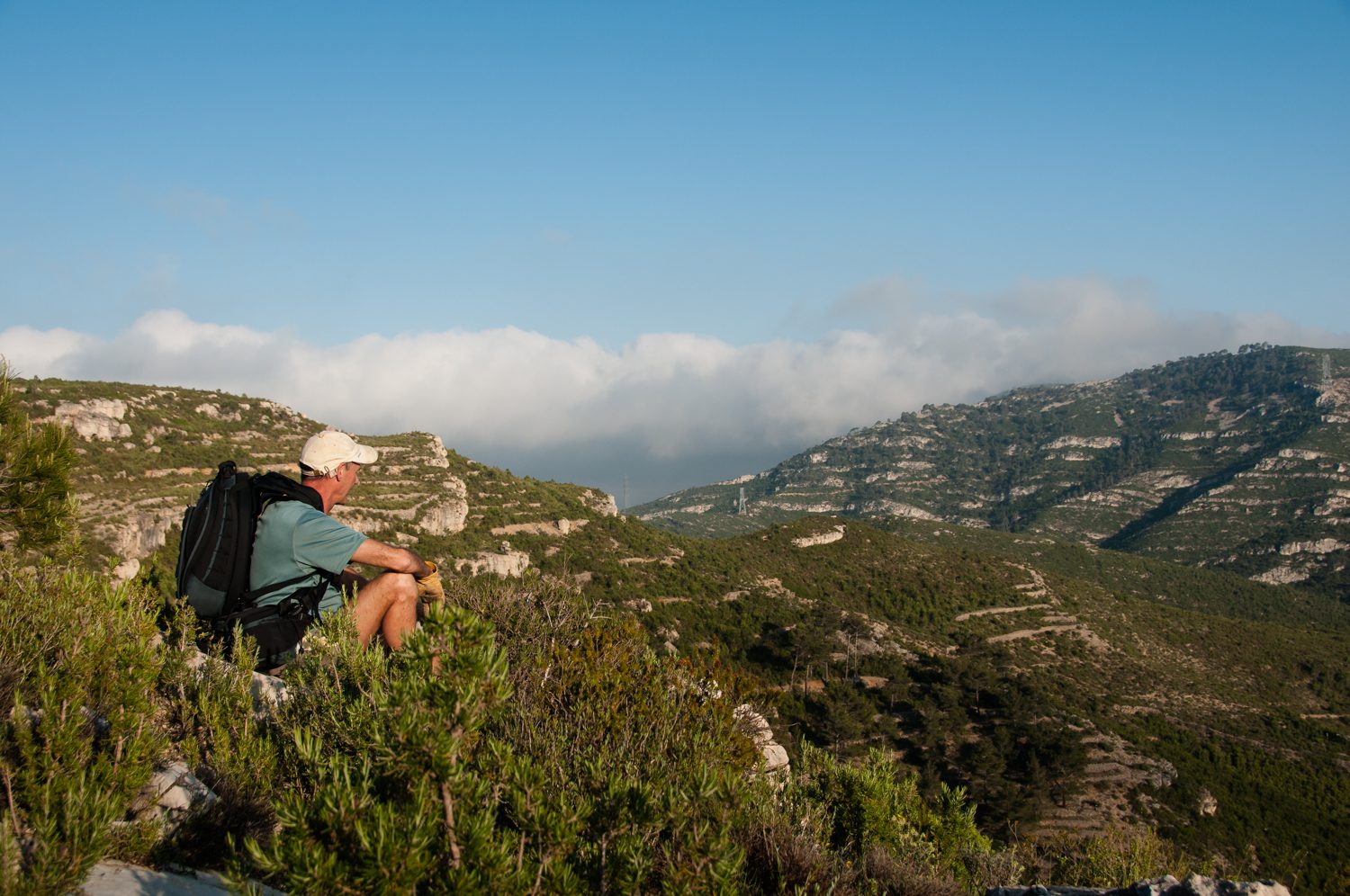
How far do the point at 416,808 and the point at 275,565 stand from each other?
293 centimetres

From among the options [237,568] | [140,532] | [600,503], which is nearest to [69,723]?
[237,568]

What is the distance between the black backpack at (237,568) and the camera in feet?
14.8

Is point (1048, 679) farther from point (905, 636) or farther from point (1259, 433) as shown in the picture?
point (1259, 433)

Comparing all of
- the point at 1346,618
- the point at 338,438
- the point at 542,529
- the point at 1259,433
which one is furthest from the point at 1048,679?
the point at 1259,433

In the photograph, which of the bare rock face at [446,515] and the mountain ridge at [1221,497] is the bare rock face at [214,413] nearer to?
the bare rock face at [446,515]

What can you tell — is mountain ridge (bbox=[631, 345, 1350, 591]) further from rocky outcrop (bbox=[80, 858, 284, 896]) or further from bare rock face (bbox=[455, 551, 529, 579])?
rocky outcrop (bbox=[80, 858, 284, 896])

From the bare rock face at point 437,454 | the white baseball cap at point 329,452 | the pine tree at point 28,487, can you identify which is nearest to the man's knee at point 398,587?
the white baseball cap at point 329,452

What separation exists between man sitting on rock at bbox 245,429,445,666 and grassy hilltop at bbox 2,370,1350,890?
1.13 metres

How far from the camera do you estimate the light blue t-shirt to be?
→ 4.57 metres

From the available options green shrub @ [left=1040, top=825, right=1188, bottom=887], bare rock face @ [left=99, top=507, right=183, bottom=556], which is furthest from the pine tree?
bare rock face @ [left=99, top=507, right=183, bottom=556]

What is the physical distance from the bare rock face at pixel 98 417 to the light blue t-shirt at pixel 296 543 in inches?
2179

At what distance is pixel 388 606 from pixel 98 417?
193ft

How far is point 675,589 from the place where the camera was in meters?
60.1

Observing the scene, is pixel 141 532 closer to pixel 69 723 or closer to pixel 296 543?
pixel 296 543
